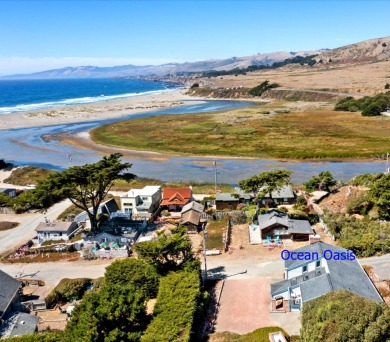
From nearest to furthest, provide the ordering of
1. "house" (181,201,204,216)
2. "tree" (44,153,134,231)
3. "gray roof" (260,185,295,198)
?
"tree" (44,153,134,231) < "house" (181,201,204,216) < "gray roof" (260,185,295,198)

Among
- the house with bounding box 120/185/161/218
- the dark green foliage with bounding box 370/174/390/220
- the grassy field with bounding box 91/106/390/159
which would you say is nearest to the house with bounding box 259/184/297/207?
the dark green foliage with bounding box 370/174/390/220

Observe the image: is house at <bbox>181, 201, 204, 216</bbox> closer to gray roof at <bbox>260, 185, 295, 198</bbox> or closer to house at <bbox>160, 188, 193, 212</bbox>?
house at <bbox>160, 188, 193, 212</bbox>

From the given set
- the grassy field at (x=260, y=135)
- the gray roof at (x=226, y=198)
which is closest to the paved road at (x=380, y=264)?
the gray roof at (x=226, y=198)

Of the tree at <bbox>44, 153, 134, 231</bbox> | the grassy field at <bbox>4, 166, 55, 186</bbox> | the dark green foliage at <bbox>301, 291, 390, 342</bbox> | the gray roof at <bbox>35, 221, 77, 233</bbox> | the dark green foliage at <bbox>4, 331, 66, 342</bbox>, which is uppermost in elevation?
the tree at <bbox>44, 153, 134, 231</bbox>

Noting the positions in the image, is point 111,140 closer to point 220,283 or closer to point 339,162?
point 339,162

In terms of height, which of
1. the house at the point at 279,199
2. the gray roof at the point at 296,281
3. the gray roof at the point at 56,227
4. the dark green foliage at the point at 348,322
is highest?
the dark green foliage at the point at 348,322

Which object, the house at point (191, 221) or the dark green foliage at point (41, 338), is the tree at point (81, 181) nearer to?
the house at point (191, 221)

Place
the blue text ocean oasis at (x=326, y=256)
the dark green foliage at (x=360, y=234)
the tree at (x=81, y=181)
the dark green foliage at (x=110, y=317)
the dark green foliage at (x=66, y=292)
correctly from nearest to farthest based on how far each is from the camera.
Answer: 1. the dark green foliage at (x=110, y=317)
2. the blue text ocean oasis at (x=326, y=256)
3. the dark green foliage at (x=66, y=292)
4. the dark green foliage at (x=360, y=234)
5. the tree at (x=81, y=181)
